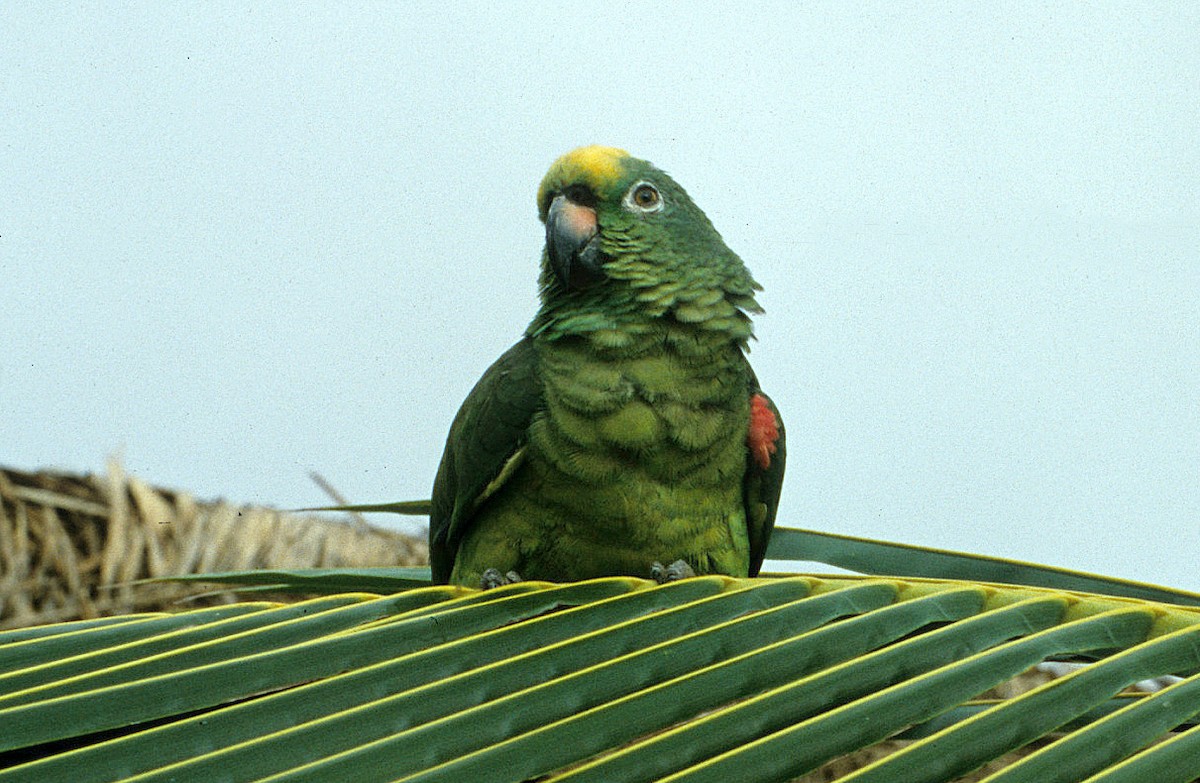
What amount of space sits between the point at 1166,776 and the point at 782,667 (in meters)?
0.25

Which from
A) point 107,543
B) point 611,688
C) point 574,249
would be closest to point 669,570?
point 574,249

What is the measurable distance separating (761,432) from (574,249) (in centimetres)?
49

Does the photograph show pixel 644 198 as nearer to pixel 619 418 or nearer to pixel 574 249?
pixel 574 249

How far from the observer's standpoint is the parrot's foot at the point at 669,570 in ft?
→ 5.89

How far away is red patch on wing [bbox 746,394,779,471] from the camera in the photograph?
6.33 feet

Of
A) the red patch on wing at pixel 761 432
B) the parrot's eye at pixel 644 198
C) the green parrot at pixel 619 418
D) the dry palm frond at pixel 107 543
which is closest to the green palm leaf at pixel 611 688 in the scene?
the green parrot at pixel 619 418

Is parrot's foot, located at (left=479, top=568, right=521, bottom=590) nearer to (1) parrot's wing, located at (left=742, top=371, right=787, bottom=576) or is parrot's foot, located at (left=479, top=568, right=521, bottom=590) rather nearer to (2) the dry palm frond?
(1) parrot's wing, located at (left=742, top=371, right=787, bottom=576)

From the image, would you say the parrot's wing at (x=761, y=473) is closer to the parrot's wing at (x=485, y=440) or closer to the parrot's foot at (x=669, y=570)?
the parrot's foot at (x=669, y=570)

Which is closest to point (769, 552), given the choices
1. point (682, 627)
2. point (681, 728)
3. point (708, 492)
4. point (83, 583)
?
point (708, 492)

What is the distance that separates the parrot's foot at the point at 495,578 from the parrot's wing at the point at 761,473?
1.50ft

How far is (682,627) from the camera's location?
858 millimetres

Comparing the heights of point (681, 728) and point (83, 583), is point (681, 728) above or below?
above

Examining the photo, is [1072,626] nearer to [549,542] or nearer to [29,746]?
[29,746]

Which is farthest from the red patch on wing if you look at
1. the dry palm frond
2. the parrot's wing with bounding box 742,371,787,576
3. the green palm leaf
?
the dry palm frond
